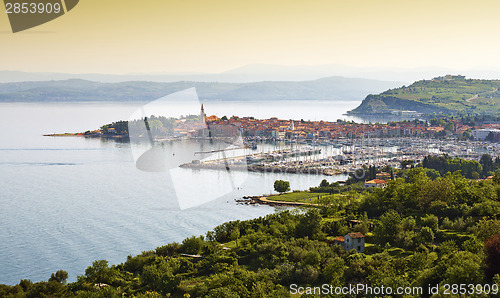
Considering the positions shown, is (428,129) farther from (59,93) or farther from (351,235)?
(59,93)

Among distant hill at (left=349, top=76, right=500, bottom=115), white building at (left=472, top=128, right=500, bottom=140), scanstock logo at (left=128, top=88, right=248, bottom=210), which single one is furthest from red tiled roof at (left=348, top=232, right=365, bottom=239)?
distant hill at (left=349, top=76, right=500, bottom=115)

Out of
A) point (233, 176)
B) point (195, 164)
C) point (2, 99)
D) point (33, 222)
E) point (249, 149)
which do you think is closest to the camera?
point (33, 222)

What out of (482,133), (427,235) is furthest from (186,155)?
(482,133)

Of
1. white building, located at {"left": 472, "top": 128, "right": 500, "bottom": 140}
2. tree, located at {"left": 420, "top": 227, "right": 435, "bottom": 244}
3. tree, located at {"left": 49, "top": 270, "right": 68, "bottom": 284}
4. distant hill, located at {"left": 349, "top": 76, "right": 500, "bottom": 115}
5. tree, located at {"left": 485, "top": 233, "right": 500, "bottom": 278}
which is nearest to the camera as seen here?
tree, located at {"left": 485, "top": 233, "right": 500, "bottom": 278}

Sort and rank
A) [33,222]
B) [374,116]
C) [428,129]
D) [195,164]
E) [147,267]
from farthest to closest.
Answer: [374,116], [428,129], [195,164], [33,222], [147,267]

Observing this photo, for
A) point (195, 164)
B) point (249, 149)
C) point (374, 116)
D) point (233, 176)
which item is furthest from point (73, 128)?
point (374, 116)

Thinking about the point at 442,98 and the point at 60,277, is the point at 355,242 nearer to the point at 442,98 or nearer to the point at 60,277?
→ the point at 60,277

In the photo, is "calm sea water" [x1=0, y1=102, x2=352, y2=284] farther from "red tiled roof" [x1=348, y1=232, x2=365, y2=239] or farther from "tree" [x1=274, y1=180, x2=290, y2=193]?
"red tiled roof" [x1=348, y1=232, x2=365, y2=239]
